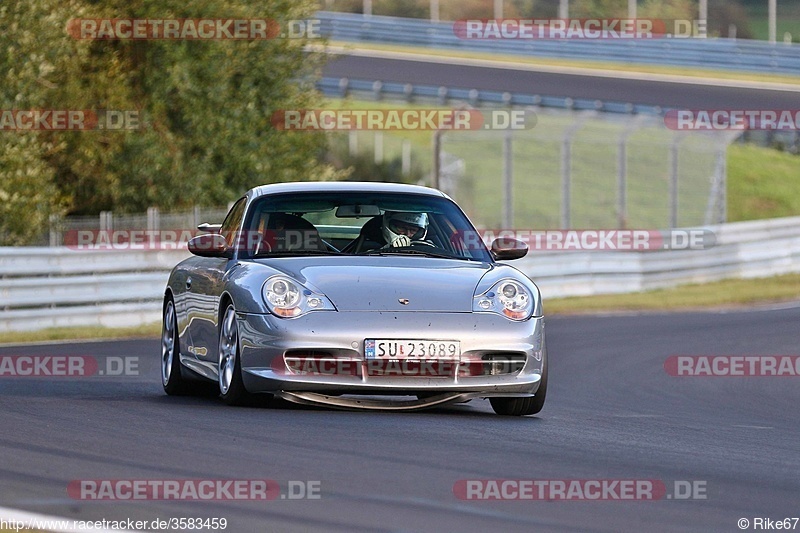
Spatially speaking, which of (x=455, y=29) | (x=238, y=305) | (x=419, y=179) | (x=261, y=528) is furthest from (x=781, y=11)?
(x=261, y=528)

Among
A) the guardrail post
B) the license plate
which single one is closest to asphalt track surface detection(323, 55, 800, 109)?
the guardrail post

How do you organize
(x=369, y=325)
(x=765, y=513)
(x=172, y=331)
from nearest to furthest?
1. (x=765, y=513)
2. (x=369, y=325)
3. (x=172, y=331)

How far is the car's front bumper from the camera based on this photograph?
9016 mm

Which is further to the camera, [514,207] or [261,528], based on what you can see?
[514,207]

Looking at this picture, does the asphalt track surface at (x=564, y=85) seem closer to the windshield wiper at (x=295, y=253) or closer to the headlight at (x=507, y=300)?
the windshield wiper at (x=295, y=253)

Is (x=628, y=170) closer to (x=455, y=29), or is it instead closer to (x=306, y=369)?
(x=455, y=29)

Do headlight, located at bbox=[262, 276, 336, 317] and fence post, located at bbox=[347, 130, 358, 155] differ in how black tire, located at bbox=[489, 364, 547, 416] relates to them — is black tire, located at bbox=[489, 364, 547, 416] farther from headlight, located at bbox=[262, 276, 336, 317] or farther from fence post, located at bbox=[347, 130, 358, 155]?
fence post, located at bbox=[347, 130, 358, 155]

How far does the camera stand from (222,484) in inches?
256

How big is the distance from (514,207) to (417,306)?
30013 millimetres

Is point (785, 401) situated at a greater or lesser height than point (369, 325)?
lesser

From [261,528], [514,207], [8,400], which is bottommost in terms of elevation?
[514,207]

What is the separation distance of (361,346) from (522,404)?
1.24 meters

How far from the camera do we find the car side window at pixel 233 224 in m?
10.6

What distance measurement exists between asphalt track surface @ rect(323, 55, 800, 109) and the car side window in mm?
A: 27124
